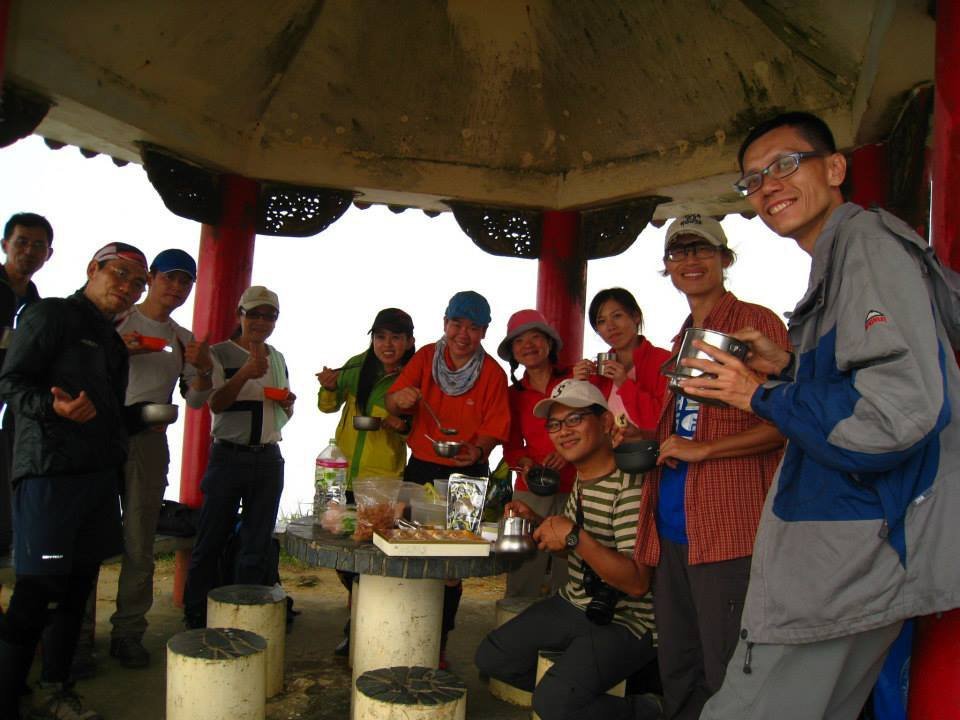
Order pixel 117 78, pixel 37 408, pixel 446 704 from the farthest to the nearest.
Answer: pixel 117 78 < pixel 37 408 < pixel 446 704

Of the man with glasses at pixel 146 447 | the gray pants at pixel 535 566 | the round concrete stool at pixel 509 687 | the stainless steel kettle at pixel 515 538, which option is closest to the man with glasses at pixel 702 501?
the stainless steel kettle at pixel 515 538

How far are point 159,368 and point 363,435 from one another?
3.75 feet

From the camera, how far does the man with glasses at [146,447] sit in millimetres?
4125

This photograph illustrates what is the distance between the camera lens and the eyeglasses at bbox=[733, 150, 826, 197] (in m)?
1.93

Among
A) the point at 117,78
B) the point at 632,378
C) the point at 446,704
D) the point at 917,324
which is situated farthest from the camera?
the point at 117,78

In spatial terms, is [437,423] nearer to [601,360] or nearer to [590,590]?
[601,360]

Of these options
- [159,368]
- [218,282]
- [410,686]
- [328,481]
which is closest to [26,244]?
[159,368]

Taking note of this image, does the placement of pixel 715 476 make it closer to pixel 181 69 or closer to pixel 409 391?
pixel 409 391

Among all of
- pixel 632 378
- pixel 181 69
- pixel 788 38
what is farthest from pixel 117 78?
pixel 788 38

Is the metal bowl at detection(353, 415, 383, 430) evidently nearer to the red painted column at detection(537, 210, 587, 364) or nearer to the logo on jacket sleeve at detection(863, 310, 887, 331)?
the red painted column at detection(537, 210, 587, 364)

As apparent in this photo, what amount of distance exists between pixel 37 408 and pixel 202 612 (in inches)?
75.9

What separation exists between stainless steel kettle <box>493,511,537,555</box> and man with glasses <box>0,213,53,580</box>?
2.64 metres

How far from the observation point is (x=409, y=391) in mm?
4082

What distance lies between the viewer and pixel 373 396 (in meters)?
4.53
